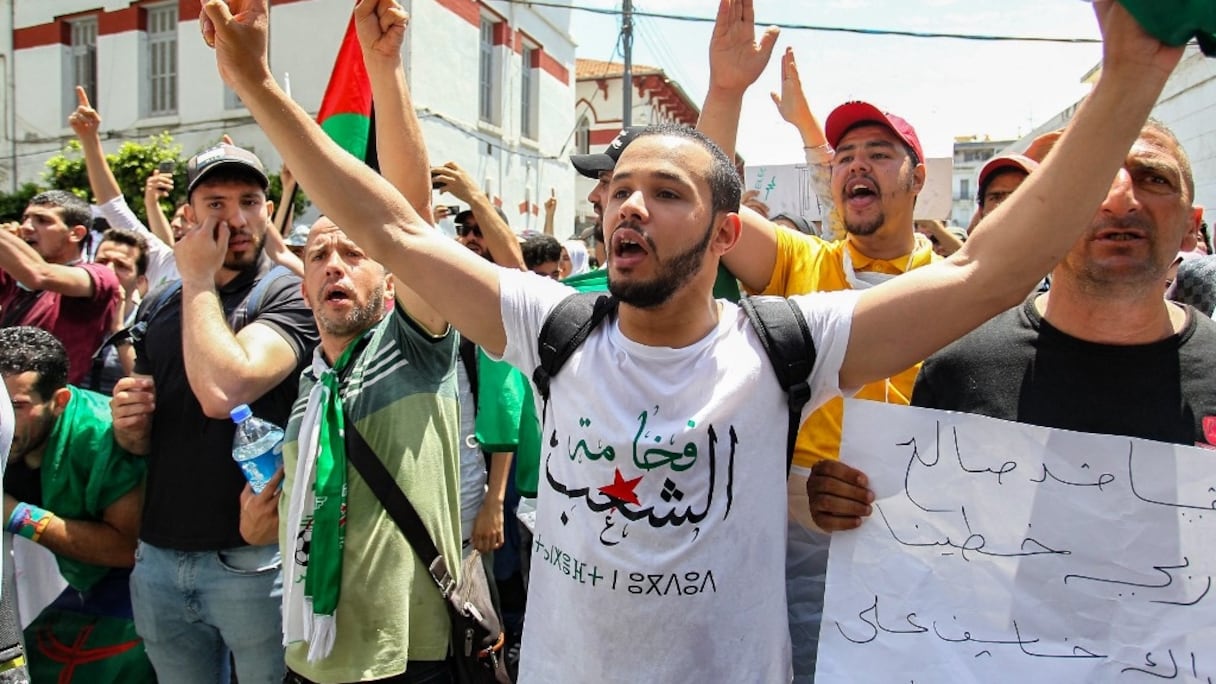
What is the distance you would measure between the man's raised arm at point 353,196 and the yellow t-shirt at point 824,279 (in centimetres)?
93

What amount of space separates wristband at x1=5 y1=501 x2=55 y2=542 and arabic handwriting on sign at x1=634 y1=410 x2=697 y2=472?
2299 millimetres

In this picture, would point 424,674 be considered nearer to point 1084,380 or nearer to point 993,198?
point 1084,380

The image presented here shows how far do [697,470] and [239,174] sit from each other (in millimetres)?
2244

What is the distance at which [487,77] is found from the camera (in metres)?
18.5

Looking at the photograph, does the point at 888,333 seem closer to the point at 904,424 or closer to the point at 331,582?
the point at 904,424

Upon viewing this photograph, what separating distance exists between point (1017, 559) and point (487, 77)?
1835cm

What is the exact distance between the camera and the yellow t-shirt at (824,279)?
88.7 inches

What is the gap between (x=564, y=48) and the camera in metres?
21.2

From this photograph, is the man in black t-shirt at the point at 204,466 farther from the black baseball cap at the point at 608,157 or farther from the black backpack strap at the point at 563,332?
the black backpack strap at the point at 563,332

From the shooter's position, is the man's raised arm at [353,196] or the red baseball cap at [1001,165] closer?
the man's raised arm at [353,196]

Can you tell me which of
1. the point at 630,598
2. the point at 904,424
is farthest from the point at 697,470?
the point at 904,424

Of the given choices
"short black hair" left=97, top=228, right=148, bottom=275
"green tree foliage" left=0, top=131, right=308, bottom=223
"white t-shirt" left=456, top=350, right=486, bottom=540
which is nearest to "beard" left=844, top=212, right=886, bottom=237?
"white t-shirt" left=456, top=350, right=486, bottom=540

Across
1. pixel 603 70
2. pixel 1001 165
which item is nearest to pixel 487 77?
pixel 603 70

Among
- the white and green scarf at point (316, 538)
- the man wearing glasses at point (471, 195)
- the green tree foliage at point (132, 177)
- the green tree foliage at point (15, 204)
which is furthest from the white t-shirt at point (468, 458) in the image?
the green tree foliage at point (15, 204)
